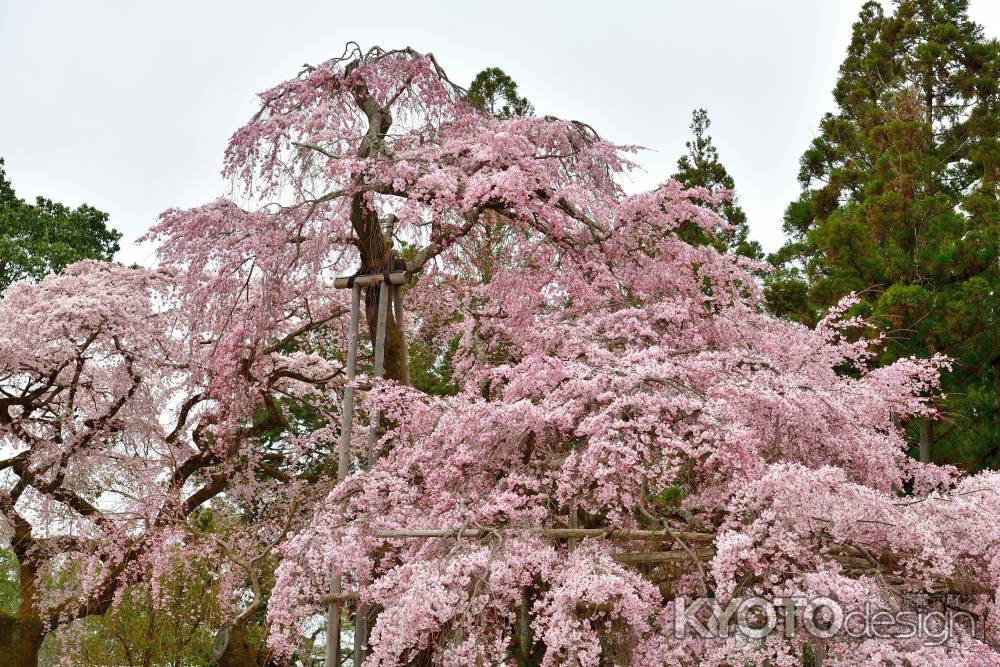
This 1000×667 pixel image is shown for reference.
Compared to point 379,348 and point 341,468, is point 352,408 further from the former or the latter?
point 341,468

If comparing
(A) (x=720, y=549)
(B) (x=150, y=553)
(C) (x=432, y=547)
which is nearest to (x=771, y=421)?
(A) (x=720, y=549)

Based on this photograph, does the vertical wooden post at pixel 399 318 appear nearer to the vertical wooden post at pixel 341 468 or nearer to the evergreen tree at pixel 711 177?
the vertical wooden post at pixel 341 468

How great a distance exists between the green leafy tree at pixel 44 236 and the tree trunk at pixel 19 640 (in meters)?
9.39

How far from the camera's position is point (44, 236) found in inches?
744

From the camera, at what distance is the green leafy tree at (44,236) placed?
58.4 feet

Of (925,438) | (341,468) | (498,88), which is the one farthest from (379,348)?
(498,88)

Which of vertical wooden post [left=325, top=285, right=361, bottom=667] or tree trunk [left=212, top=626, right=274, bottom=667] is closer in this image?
vertical wooden post [left=325, top=285, right=361, bottom=667]

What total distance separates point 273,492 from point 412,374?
3622 mm

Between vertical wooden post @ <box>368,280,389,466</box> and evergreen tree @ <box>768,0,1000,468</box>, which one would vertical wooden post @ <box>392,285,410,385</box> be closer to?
vertical wooden post @ <box>368,280,389,466</box>

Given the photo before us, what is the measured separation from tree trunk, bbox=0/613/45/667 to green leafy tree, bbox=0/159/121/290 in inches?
370

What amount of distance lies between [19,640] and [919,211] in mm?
11498

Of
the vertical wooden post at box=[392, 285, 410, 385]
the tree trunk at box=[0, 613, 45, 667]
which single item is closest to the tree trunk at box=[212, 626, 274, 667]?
the tree trunk at box=[0, 613, 45, 667]

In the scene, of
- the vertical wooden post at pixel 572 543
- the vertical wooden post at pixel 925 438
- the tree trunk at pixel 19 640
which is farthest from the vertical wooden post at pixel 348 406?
the vertical wooden post at pixel 925 438

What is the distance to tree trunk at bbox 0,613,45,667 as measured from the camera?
9.90 meters
